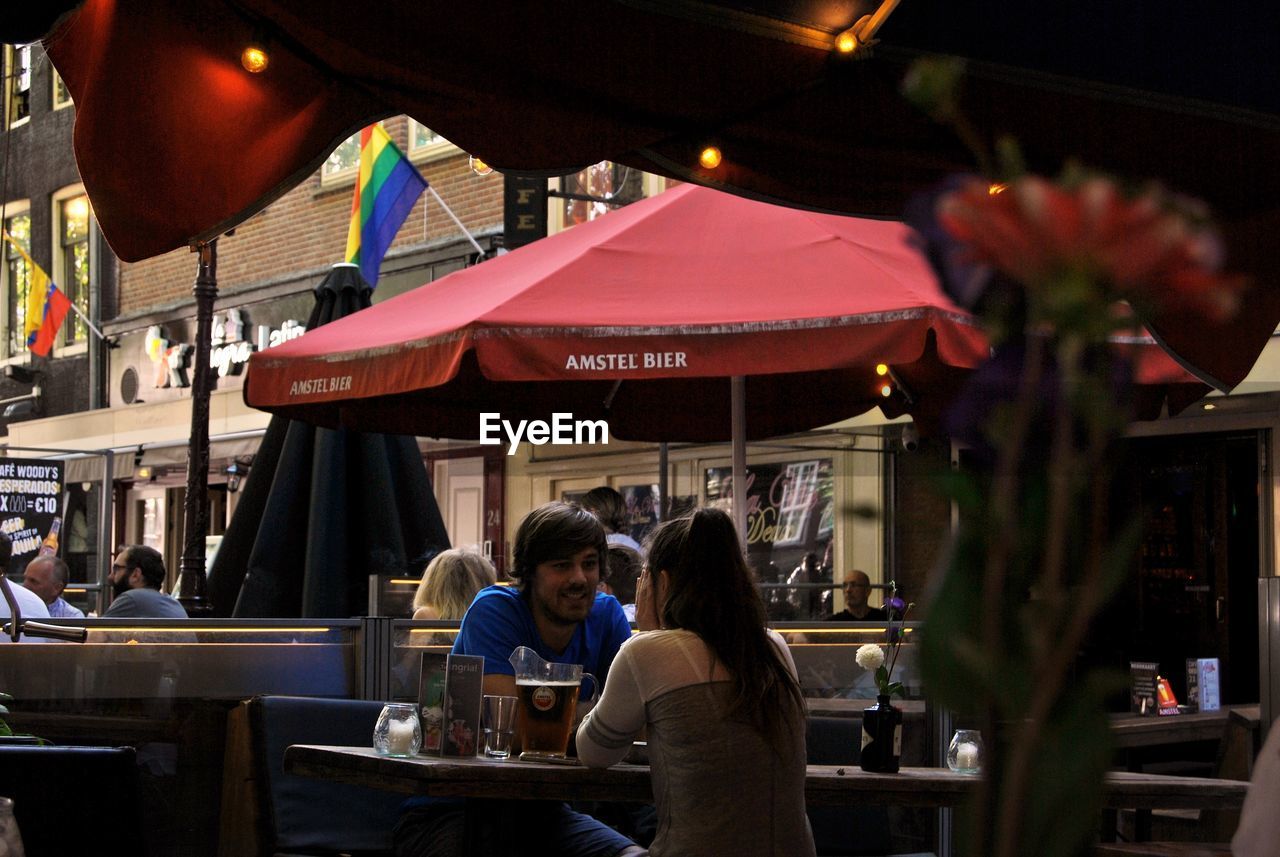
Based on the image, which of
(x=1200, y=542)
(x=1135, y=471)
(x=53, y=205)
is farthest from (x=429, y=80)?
(x=53, y=205)

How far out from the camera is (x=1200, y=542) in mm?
13023

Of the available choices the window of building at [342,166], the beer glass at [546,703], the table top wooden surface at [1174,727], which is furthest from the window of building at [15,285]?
the beer glass at [546,703]

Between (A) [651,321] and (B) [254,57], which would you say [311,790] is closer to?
(A) [651,321]

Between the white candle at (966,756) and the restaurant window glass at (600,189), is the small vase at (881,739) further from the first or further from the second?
the restaurant window glass at (600,189)

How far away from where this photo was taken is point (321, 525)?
8164 mm

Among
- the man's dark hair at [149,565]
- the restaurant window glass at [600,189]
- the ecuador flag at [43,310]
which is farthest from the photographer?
the ecuador flag at [43,310]

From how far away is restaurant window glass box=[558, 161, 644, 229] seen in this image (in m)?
15.3

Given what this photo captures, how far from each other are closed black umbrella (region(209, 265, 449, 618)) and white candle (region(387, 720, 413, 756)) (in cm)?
364

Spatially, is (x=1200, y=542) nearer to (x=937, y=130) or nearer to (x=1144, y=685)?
(x=1144, y=685)

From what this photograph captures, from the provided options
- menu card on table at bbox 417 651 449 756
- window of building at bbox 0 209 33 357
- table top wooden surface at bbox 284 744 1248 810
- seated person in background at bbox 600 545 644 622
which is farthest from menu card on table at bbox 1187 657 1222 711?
window of building at bbox 0 209 33 357

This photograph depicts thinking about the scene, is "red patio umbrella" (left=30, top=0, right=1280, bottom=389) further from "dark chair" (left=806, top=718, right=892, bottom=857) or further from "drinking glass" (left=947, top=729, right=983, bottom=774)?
"dark chair" (left=806, top=718, right=892, bottom=857)

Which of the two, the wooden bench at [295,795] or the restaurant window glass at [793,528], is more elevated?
the restaurant window glass at [793,528]

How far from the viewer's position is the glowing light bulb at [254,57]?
3611mm

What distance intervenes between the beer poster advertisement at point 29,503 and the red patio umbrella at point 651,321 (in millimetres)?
8379
